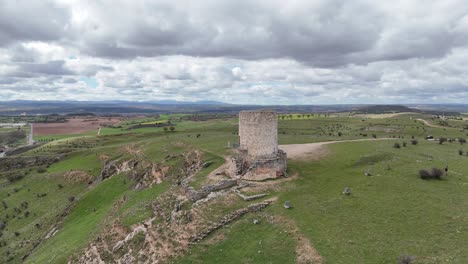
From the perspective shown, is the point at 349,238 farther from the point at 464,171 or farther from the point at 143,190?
the point at 143,190

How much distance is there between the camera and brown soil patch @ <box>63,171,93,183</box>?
55781 mm

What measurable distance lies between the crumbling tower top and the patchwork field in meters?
3.70

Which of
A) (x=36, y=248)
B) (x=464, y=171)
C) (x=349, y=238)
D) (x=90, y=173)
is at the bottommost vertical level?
(x=36, y=248)

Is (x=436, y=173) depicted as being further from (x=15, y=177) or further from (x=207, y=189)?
(x=15, y=177)

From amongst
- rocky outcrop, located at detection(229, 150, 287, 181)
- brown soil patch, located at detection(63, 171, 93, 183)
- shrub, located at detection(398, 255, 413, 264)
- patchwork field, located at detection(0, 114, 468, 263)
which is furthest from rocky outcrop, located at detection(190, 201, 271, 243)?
brown soil patch, located at detection(63, 171, 93, 183)

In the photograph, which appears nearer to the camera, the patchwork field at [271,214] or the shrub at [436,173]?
the patchwork field at [271,214]

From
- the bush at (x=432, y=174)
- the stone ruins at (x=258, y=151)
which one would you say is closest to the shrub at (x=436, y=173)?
the bush at (x=432, y=174)

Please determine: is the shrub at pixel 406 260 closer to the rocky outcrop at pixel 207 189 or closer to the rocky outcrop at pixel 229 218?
the rocky outcrop at pixel 229 218

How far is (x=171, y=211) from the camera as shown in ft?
92.2

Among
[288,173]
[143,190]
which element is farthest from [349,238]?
[143,190]

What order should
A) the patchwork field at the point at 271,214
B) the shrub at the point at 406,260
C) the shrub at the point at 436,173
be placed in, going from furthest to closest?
1. the shrub at the point at 436,173
2. the patchwork field at the point at 271,214
3. the shrub at the point at 406,260

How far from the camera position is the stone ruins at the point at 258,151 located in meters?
31.5

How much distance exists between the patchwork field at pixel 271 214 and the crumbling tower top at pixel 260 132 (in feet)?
12.1

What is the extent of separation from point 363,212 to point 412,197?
5071 millimetres
